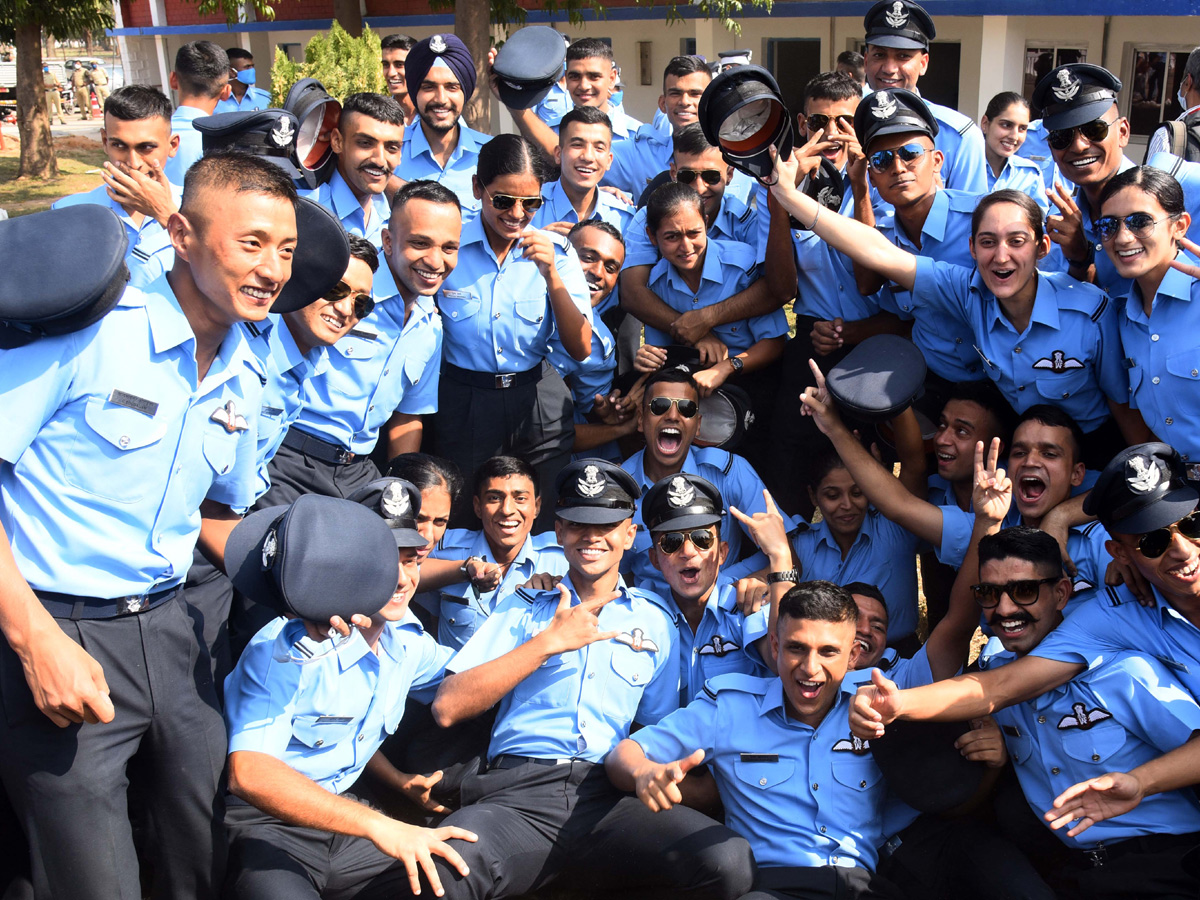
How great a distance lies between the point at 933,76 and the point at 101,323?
14752 mm

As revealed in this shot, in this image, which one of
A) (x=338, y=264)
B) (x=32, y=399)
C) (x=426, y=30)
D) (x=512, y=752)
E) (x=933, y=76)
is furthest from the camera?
(x=426, y=30)

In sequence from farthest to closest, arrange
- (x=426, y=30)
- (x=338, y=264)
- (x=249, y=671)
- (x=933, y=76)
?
(x=426, y=30) < (x=933, y=76) < (x=338, y=264) < (x=249, y=671)

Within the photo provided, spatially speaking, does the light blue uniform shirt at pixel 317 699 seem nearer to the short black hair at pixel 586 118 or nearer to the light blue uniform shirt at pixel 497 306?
the light blue uniform shirt at pixel 497 306

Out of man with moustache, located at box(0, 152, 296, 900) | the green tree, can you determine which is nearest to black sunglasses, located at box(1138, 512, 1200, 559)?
man with moustache, located at box(0, 152, 296, 900)

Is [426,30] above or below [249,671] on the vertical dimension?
above

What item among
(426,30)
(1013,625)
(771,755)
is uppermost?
(426,30)

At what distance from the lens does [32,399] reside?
2.83m

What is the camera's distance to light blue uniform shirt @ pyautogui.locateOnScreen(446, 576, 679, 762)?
4.07 meters

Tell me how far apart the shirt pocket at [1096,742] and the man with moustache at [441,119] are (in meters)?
3.96

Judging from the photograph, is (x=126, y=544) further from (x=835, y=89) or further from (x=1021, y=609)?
(x=835, y=89)

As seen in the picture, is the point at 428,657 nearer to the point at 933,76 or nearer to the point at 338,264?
the point at 338,264

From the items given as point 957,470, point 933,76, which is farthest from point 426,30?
point 957,470

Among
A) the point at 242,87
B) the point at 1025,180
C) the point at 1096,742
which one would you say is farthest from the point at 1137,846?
the point at 242,87

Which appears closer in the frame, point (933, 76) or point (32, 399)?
point (32, 399)
